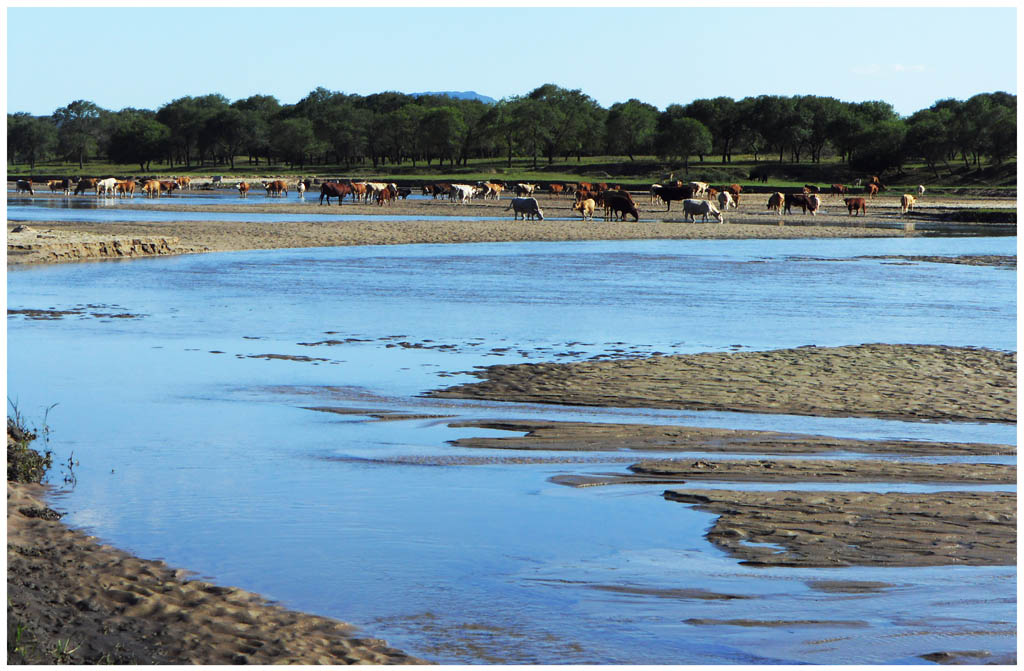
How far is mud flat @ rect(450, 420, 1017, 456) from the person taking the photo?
1037 centimetres

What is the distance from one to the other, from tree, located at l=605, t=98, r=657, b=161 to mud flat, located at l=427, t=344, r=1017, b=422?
4481 inches

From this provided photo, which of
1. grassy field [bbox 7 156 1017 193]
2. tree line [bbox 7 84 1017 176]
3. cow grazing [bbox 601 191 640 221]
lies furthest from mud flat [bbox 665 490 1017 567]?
tree line [bbox 7 84 1017 176]

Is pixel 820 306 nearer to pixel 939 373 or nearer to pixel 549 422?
pixel 939 373

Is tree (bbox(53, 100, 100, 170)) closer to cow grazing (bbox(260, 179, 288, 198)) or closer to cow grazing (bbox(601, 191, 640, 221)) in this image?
cow grazing (bbox(260, 179, 288, 198))

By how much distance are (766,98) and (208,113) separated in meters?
75.1

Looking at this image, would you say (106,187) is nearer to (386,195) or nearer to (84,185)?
(84,185)

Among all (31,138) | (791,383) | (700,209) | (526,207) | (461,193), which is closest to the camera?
(791,383)

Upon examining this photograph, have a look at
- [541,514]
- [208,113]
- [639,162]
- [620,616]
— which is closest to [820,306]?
[541,514]

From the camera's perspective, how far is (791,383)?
537 inches

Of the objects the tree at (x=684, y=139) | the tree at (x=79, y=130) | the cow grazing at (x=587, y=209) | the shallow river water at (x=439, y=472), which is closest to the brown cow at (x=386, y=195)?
the cow grazing at (x=587, y=209)

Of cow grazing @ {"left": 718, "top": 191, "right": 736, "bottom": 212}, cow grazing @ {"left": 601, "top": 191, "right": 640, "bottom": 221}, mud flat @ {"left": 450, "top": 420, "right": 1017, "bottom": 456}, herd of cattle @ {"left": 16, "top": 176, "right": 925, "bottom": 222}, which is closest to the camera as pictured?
mud flat @ {"left": 450, "top": 420, "right": 1017, "bottom": 456}

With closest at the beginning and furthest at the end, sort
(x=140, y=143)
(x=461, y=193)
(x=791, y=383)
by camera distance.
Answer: (x=791, y=383) < (x=461, y=193) < (x=140, y=143)

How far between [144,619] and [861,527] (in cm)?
461

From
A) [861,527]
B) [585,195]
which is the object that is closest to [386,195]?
[585,195]
